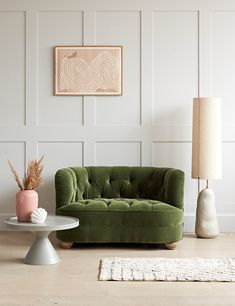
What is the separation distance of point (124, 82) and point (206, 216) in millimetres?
1706

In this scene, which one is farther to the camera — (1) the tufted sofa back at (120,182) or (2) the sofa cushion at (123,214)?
(1) the tufted sofa back at (120,182)

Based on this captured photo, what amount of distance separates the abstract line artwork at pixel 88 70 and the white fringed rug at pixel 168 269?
2230mm

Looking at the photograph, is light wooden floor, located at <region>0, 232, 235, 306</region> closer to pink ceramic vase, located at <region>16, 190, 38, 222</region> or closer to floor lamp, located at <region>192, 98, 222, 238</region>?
pink ceramic vase, located at <region>16, 190, 38, 222</region>

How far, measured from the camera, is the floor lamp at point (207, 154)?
5.72m

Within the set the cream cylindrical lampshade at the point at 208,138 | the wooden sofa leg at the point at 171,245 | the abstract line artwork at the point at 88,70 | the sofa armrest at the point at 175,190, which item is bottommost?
the wooden sofa leg at the point at 171,245

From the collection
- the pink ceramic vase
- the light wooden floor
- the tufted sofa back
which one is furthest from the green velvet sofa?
the pink ceramic vase

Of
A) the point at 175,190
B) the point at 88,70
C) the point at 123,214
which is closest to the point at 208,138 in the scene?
the point at 175,190

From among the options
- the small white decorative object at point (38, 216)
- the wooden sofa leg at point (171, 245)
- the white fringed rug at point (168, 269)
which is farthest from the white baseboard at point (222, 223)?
the small white decorative object at point (38, 216)

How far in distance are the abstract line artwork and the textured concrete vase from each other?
4.84 feet

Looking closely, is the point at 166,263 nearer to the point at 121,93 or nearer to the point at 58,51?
the point at 121,93

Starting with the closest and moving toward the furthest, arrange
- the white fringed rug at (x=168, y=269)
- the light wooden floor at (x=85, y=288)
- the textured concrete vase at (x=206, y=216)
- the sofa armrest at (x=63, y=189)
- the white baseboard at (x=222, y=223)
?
the light wooden floor at (x=85, y=288) < the white fringed rug at (x=168, y=269) < the sofa armrest at (x=63, y=189) < the textured concrete vase at (x=206, y=216) < the white baseboard at (x=222, y=223)

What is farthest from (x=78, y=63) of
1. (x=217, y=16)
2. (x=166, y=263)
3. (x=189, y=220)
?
(x=166, y=263)

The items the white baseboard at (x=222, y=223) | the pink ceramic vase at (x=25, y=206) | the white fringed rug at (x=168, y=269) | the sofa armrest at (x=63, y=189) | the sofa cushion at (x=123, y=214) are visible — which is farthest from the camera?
the white baseboard at (x=222, y=223)

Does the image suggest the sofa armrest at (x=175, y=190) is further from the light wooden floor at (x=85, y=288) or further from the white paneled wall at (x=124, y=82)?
the white paneled wall at (x=124, y=82)
